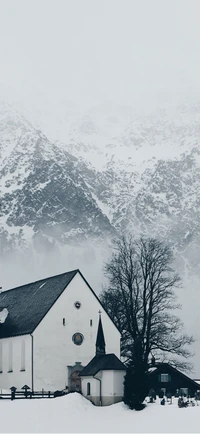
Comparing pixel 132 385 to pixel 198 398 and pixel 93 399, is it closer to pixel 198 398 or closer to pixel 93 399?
pixel 93 399

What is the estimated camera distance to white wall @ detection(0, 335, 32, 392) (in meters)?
82.2

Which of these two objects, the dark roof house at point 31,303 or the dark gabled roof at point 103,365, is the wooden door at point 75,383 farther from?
the dark roof house at point 31,303

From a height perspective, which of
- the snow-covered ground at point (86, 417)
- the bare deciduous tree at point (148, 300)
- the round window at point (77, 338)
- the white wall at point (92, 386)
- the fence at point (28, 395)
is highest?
the bare deciduous tree at point (148, 300)

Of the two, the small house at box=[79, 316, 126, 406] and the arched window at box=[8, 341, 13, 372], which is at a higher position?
the arched window at box=[8, 341, 13, 372]

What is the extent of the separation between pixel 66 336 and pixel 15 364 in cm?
598

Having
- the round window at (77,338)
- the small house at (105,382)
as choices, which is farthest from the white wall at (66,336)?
the small house at (105,382)

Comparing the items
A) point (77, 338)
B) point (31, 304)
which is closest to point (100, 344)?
point (77, 338)

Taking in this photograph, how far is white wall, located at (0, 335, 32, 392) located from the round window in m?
4.14

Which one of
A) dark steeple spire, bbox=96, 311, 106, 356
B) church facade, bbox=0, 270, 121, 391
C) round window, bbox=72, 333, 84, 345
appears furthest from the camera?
round window, bbox=72, 333, 84, 345

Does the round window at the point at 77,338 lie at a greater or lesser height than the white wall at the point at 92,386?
greater

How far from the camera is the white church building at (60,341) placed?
3194 inches

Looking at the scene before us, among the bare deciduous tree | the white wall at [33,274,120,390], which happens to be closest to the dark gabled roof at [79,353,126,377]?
the white wall at [33,274,120,390]

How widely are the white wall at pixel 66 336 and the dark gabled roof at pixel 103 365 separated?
2.94 meters

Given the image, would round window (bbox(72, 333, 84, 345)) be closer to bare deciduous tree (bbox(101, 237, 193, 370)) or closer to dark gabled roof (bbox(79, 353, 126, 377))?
dark gabled roof (bbox(79, 353, 126, 377))
